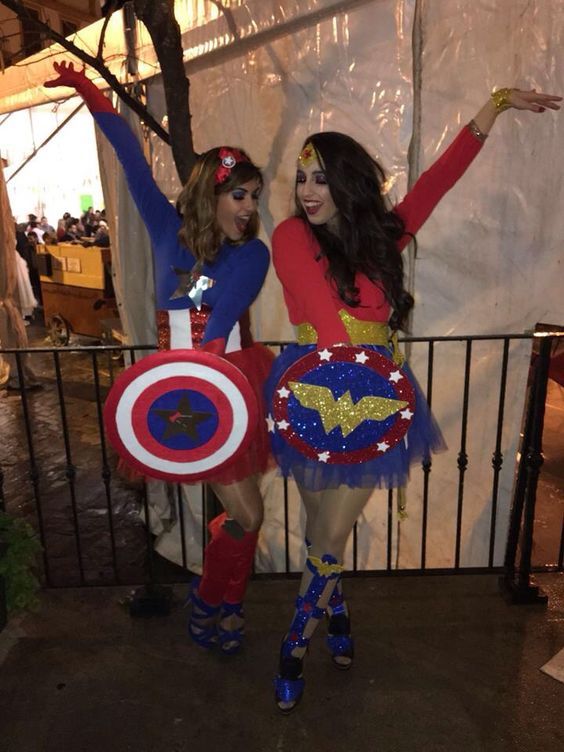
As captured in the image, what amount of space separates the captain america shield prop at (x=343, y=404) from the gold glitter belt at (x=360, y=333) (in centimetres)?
6

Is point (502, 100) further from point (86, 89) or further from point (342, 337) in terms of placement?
point (86, 89)

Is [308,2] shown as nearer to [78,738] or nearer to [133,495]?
[78,738]

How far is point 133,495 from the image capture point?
485 centimetres

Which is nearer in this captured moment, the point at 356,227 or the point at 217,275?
the point at 356,227

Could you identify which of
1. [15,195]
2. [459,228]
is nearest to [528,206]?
[459,228]

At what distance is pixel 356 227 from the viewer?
1939mm

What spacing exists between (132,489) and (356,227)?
3.58m

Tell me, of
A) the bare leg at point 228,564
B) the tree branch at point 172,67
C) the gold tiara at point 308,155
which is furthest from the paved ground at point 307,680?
the tree branch at point 172,67

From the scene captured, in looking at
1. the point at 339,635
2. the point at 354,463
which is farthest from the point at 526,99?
the point at 339,635

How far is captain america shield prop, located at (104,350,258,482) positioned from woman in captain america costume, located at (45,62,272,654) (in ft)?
0.30

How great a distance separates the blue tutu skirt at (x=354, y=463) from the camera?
→ 2045 mm

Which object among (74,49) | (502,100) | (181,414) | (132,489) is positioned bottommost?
(132,489)

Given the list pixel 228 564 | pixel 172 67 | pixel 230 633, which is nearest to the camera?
pixel 228 564

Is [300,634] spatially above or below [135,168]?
below
